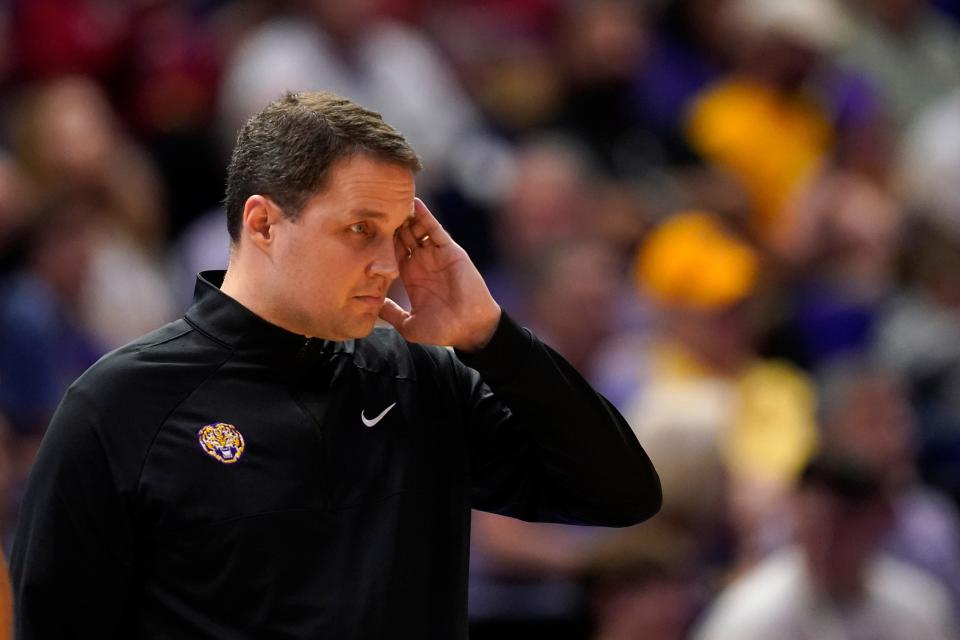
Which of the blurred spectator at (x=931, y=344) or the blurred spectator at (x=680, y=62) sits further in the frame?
the blurred spectator at (x=680, y=62)

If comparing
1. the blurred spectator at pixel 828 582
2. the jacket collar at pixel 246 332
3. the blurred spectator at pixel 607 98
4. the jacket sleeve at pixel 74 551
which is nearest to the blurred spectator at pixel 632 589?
the blurred spectator at pixel 828 582

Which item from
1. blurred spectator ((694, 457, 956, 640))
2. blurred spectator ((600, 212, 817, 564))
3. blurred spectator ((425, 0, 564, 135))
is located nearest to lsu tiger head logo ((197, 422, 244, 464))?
blurred spectator ((694, 457, 956, 640))

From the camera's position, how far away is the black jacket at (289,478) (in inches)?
112

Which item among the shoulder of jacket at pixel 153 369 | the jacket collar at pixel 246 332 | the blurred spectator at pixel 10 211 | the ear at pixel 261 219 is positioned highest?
the blurred spectator at pixel 10 211

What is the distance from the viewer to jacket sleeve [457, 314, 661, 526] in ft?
10.3

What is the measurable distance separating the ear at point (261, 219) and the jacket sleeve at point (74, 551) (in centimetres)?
46

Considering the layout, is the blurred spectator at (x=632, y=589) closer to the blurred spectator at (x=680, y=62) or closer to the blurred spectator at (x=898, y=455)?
the blurred spectator at (x=898, y=455)

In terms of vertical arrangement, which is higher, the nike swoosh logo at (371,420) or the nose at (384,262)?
the nose at (384,262)

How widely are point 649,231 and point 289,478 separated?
5514mm

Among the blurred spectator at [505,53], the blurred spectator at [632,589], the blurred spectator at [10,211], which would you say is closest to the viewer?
the blurred spectator at [632,589]

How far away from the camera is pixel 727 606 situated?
5465 millimetres

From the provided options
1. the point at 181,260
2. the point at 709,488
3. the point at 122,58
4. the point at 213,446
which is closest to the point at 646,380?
the point at 709,488

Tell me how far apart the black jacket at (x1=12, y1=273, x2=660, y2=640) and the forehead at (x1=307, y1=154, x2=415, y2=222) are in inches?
10.1

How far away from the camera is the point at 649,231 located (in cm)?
829
